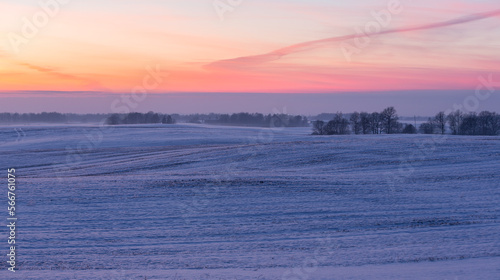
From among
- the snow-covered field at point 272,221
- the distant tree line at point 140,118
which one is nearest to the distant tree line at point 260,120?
the distant tree line at point 140,118

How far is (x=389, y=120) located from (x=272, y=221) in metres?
84.8

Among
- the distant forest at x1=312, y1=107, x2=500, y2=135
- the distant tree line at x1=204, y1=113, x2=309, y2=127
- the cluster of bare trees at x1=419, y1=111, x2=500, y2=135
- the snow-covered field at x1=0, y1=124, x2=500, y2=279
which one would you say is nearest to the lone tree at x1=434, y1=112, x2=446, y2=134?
the cluster of bare trees at x1=419, y1=111, x2=500, y2=135

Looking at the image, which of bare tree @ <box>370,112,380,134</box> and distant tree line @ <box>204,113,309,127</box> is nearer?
bare tree @ <box>370,112,380,134</box>

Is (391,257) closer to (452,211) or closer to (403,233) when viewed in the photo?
(403,233)

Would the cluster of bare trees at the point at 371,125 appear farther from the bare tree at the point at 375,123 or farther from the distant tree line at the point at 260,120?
the distant tree line at the point at 260,120

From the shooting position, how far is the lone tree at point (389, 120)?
318 ft

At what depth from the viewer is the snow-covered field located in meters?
11.8

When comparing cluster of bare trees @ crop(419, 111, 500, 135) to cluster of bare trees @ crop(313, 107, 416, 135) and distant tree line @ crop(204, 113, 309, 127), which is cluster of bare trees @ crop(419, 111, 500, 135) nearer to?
cluster of bare trees @ crop(313, 107, 416, 135)

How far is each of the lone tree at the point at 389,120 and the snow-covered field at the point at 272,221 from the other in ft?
208

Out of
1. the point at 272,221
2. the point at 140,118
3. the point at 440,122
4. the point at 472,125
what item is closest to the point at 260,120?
the point at 140,118

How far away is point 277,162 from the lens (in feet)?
114

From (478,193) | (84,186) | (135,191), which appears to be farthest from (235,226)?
(478,193)

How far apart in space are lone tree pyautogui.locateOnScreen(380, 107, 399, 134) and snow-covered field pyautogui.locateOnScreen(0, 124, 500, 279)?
63456 millimetres

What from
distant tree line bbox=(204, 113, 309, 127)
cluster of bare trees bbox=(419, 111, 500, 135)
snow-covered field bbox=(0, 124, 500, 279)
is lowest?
snow-covered field bbox=(0, 124, 500, 279)
